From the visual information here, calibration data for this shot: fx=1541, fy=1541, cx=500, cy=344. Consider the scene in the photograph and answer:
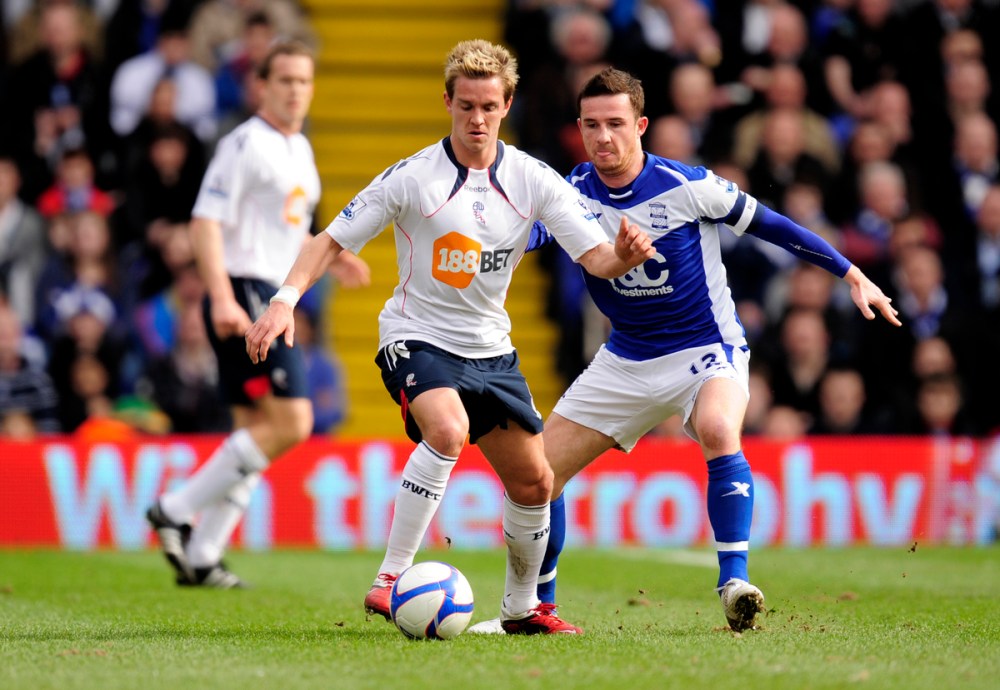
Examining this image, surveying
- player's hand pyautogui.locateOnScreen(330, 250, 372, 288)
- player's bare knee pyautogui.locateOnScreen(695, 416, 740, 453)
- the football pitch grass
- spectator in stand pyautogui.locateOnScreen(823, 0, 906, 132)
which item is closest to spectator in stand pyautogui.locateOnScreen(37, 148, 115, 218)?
the football pitch grass

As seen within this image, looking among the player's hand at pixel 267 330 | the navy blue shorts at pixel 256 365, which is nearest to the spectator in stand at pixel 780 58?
the navy blue shorts at pixel 256 365

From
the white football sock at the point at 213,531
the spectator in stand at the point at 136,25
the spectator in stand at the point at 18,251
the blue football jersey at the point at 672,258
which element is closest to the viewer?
the blue football jersey at the point at 672,258

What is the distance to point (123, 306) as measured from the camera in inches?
543

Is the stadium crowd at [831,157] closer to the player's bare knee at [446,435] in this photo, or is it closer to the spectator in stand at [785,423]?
the spectator in stand at [785,423]

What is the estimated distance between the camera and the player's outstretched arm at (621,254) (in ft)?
20.0

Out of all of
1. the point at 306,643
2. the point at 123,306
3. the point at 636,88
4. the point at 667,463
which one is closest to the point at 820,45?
the point at 667,463

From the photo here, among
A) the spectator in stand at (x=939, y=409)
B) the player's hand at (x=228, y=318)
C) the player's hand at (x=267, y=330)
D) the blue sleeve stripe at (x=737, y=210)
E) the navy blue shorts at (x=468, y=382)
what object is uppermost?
the blue sleeve stripe at (x=737, y=210)

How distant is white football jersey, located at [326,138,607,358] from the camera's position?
6.35m

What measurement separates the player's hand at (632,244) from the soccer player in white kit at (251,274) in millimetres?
2653

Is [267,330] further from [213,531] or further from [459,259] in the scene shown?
[213,531]

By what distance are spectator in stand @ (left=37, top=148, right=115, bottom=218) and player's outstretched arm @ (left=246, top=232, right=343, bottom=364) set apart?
8.10m

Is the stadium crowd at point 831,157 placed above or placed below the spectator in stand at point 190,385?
above

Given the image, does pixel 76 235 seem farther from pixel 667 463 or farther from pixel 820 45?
pixel 820 45

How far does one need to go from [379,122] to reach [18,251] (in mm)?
4346
